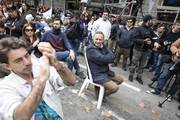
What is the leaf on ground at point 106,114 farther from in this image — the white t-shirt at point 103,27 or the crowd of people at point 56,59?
the white t-shirt at point 103,27

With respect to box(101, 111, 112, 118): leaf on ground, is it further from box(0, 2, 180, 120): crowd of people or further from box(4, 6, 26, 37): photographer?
box(4, 6, 26, 37): photographer

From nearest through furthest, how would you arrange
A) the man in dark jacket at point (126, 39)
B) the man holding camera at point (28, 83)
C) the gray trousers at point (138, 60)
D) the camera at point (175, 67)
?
the man holding camera at point (28, 83)
the camera at point (175, 67)
the gray trousers at point (138, 60)
the man in dark jacket at point (126, 39)

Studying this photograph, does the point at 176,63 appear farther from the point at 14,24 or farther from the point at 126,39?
the point at 14,24

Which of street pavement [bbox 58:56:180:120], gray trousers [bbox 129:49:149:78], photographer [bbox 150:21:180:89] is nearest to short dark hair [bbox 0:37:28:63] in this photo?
street pavement [bbox 58:56:180:120]

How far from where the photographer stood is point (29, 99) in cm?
179

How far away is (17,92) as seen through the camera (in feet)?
6.79

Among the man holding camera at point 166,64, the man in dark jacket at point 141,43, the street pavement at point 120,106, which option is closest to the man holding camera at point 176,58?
the man holding camera at point 166,64

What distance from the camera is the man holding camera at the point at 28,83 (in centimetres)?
181

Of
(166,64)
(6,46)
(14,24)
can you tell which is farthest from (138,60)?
(6,46)

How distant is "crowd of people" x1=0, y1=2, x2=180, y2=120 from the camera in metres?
1.97

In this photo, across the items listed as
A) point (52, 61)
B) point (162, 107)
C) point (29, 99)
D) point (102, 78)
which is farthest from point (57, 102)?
point (162, 107)

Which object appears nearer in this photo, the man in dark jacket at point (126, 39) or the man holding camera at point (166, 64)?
the man holding camera at point (166, 64)

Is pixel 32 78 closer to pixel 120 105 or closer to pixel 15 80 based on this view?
pixel 15 80

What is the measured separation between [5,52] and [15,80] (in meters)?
0.23
